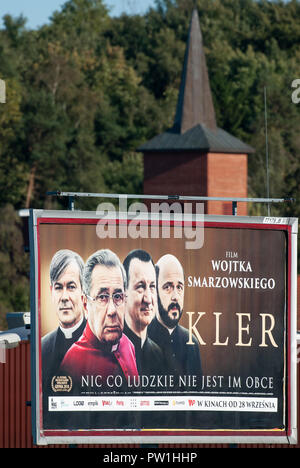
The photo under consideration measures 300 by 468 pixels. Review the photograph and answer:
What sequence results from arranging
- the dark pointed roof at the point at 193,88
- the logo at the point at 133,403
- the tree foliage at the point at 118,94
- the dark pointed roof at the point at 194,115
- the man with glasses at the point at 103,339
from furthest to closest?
1. the tree foliage at the point at 118,94
2. the dark pointed roof at the point at 193,88
3. the dark pointed roof at the point at 194,115
4. the logo at the point at 133,403
5. the man with glasses at the point at 103,339

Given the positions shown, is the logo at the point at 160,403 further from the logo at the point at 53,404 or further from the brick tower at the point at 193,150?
the brick tower at the point at 193,150

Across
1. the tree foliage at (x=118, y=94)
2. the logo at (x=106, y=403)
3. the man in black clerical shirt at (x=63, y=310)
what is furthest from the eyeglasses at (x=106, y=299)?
the tree foliage at (x=118, y=94)

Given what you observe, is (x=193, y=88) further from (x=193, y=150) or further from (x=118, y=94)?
(x=118, y=94)

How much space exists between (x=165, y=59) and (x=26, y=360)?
100319 mm

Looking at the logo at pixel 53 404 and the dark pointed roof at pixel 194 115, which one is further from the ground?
the dark pointed roof at pixel 194 115

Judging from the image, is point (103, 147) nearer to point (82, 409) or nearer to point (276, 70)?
point (276, 70)

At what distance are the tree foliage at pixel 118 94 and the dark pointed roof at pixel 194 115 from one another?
6533mm

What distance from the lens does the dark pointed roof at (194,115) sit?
80.6 meters

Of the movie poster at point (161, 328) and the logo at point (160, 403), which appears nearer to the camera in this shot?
the movie poster at point (161, 328)

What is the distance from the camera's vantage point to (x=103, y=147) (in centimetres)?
9900

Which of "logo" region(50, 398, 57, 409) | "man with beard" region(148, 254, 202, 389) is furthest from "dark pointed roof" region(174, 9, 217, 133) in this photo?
"logo" region(50, 398, 57, 409)

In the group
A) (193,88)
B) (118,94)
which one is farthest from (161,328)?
(118,94)

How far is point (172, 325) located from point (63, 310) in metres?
1.25

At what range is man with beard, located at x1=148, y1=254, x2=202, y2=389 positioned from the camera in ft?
38.7
